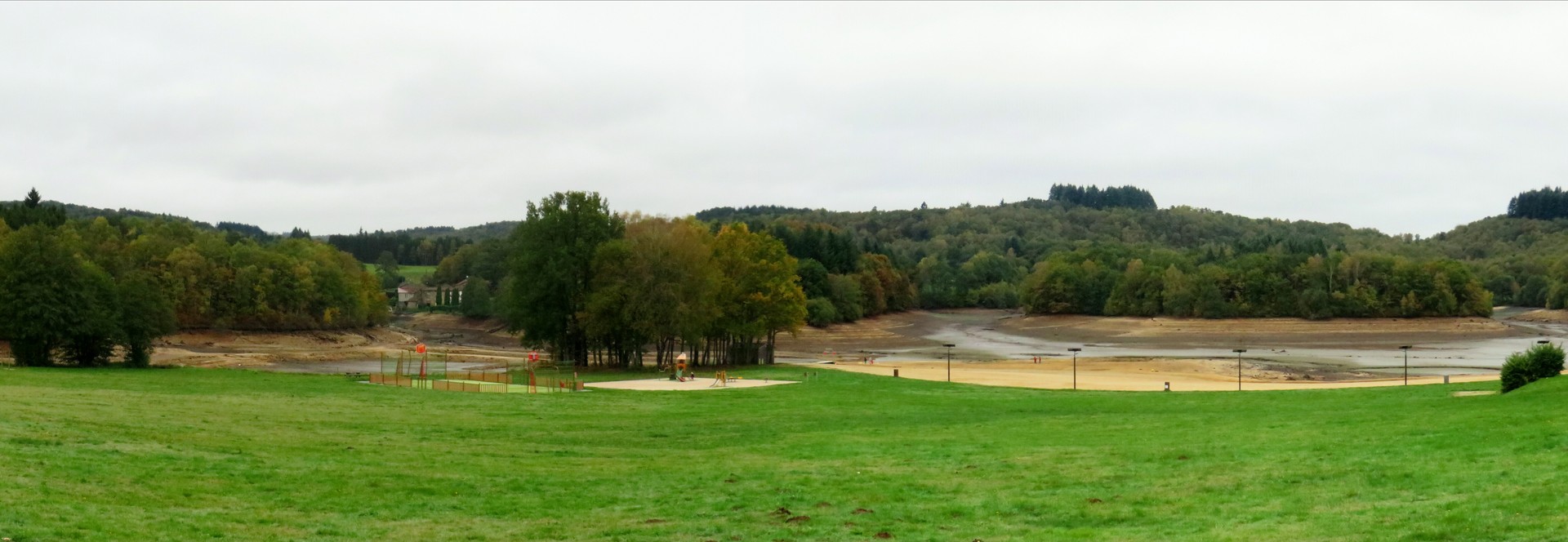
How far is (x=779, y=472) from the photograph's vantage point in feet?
74.4

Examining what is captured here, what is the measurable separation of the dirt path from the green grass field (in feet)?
76.3

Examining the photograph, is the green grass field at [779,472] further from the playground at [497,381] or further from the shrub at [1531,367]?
the playground at [497,381]

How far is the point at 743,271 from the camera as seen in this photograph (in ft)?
223

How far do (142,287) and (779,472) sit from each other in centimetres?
4895

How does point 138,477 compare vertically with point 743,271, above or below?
below

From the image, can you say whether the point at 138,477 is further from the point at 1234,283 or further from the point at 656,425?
the point at 1234,283

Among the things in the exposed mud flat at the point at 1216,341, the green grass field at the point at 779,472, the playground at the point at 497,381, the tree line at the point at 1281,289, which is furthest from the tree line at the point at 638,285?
the tree line at the point at 1281,289

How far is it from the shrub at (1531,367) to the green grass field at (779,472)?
1.90m

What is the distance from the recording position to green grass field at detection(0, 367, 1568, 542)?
15.6 m

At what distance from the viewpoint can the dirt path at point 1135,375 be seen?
58281 mm

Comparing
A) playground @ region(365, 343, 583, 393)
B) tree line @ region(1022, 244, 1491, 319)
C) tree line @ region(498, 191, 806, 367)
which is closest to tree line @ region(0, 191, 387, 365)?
playground @ region(365, 343, 583, 393)

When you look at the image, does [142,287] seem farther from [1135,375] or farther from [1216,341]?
[1216,341]

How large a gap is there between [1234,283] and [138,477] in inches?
5679

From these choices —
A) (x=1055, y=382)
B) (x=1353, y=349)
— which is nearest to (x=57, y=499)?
(x=1055, y=382)
